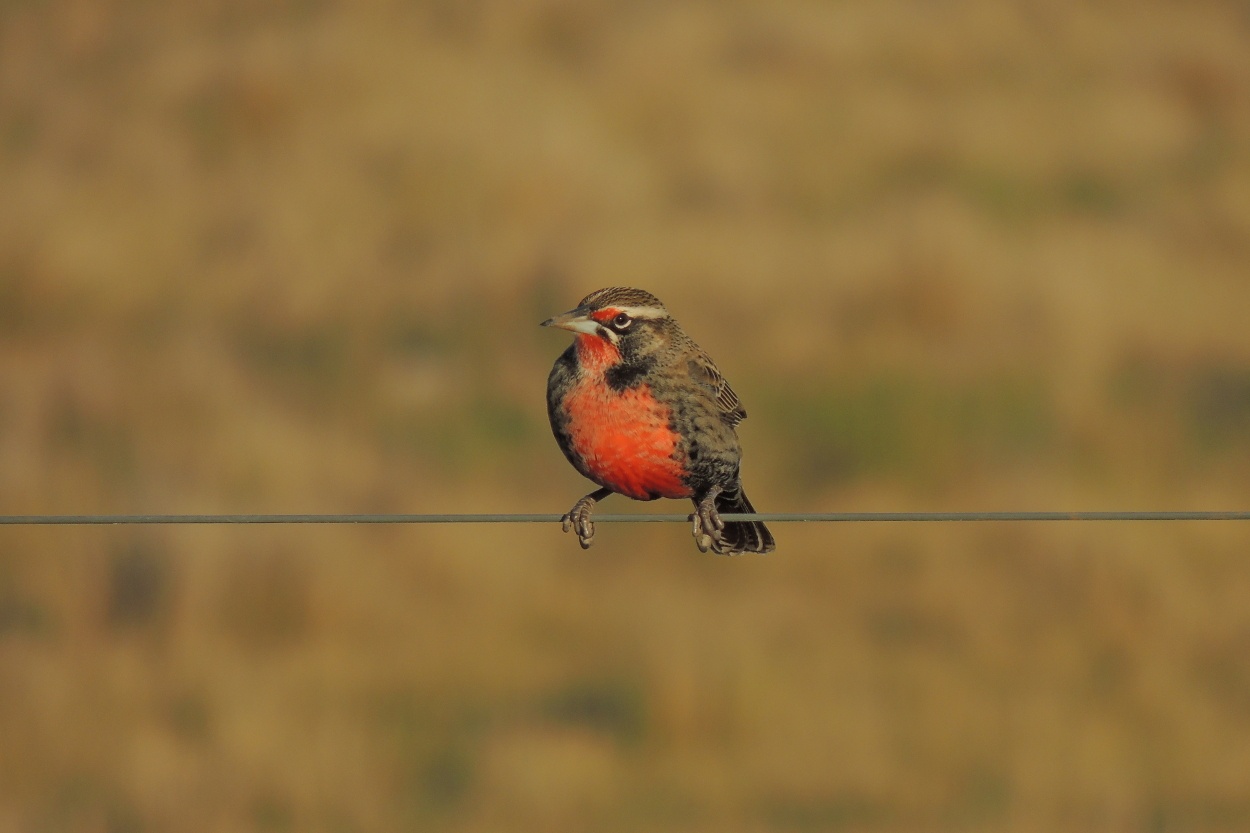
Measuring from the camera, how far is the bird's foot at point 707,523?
264 inches

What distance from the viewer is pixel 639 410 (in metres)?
6.48

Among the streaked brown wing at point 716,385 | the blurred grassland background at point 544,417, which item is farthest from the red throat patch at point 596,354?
the blurred grassland background at point 544,417

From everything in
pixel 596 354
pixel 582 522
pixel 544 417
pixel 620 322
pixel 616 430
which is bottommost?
pixel 582 522

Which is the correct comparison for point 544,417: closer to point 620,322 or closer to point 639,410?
point 620,322

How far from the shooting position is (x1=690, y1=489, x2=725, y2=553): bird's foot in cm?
671

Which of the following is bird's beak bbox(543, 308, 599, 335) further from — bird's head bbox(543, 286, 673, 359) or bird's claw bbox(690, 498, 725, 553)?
bird's claw bbox(690, 498, 725, 553)

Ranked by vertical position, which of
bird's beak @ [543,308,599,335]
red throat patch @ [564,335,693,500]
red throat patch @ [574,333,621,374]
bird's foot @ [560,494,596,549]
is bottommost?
bird's foot @ [560,494,596,549]

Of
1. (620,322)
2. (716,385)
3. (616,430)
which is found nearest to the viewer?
(616,430)

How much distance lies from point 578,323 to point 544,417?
9525mm

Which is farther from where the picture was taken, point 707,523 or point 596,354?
point 707,523

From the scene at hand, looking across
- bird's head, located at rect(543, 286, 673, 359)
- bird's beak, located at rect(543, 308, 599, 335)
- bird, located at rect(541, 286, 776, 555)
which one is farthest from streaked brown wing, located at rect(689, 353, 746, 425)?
bird's beak, located at rect(543, 308, 599, 335)

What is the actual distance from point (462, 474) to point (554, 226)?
4.90m

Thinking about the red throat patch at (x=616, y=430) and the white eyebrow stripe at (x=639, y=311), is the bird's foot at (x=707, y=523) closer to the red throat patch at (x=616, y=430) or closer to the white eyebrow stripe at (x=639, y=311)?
the red throat patch at (x=616, y=430)

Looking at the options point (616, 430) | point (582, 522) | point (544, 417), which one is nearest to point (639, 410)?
point (616, 430)
